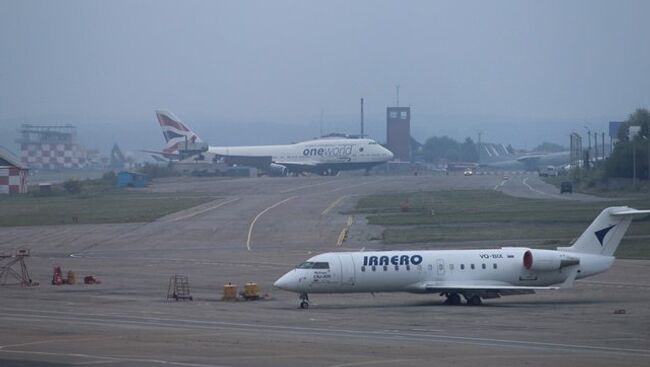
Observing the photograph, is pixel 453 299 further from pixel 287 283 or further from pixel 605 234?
pixel 605 234

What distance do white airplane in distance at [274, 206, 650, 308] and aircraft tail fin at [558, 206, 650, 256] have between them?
0.79 m

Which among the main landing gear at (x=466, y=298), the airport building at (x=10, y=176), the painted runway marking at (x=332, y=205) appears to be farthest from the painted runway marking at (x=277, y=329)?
the airport building at (x=10, y=176)

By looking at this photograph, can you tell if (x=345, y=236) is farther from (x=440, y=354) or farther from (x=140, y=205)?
(x=440, y=354)

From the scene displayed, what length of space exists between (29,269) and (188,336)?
118 ft

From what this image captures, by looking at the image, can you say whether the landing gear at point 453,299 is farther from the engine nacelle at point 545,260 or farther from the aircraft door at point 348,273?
the aircraft door at point 348,273

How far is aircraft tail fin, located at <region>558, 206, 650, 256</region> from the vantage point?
54.3 metres

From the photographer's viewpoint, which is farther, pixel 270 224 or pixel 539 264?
pixel 270 224

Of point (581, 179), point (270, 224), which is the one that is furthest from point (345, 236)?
point (581, 179)

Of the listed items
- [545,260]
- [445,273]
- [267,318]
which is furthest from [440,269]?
[267,318]

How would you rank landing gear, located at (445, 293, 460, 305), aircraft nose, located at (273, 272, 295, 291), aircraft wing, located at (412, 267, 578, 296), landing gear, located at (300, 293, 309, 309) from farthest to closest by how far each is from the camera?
landing gear, located at (445, 293, 460, 305)
aircraft wing, located at (412, 267, 578, 296)
aircraft nose, located at (273, 272, 295, 291)
landing gear, located at (300, 293, 309, 309)

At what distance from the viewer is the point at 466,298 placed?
173 feet

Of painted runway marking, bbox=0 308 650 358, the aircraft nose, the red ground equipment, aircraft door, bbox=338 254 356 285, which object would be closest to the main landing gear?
aircraft door, bbox=338 254 356 285

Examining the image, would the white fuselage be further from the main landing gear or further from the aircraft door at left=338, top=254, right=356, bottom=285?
the main landing gear

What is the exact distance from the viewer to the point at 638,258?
7175cm
